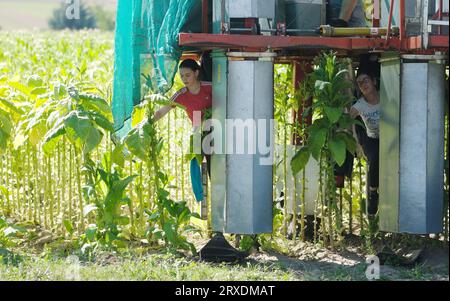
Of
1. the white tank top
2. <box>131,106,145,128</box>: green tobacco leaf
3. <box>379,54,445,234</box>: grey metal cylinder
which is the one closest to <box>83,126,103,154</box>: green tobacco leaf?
<box>131,106,145,128</box>: green tobacco leaf

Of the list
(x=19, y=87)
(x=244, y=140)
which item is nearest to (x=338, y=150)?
(x=244, y=140)

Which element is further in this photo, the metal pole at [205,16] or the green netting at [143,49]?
the metal pole at [205,16]

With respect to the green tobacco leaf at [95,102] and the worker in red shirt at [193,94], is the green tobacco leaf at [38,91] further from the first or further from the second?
the worker in red shirt at [193,94]

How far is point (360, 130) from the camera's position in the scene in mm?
8664

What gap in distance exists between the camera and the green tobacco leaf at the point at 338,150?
25.9ft

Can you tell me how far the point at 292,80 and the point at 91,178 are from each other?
2.18m

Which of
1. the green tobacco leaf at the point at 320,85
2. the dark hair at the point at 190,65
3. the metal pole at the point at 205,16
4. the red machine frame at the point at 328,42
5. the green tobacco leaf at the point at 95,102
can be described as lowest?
the green tobacco leaf at the point at 95,102

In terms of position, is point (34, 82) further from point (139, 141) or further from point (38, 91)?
point (139, 141)

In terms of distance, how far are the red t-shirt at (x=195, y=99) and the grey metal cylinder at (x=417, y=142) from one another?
5.25ft

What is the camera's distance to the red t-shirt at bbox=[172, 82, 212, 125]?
841 centimetres

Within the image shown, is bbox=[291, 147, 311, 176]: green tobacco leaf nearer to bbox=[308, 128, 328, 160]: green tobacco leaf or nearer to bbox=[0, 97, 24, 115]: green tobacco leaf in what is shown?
bbox=[308, 128, 328, 160]: green tobacco leaf

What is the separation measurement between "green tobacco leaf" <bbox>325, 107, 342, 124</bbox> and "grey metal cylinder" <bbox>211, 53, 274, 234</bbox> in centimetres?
45

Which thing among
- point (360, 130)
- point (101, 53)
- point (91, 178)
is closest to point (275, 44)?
point (360, 130)

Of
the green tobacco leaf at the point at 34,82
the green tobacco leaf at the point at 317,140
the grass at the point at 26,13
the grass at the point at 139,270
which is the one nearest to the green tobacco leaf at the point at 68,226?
the grass at the point at 139,270
